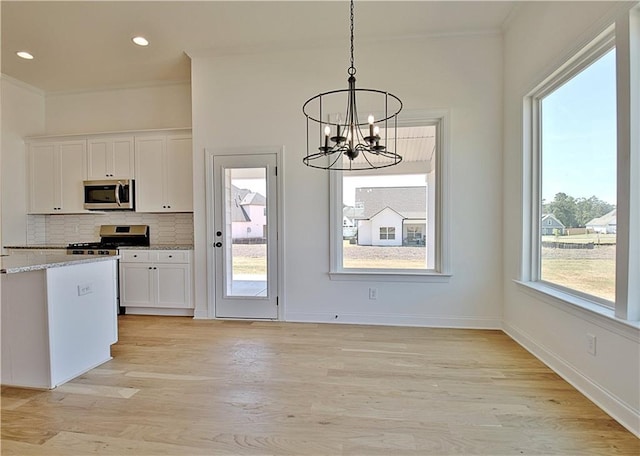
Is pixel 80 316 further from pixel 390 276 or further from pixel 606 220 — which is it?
pixel 606 220

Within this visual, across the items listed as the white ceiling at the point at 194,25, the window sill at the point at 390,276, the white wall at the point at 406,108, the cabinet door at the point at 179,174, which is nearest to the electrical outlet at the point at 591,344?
the white wall at the point at 406,108

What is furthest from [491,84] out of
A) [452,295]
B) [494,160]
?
[452,295]

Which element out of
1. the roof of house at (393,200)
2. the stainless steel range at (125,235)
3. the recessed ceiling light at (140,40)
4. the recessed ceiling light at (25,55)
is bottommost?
the stainless steel range at (125,235)

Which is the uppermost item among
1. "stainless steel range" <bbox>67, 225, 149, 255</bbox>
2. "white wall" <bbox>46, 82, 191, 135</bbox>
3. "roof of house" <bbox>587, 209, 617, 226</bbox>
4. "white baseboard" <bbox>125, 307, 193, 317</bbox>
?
"white wall" <bbox>46, 82, 191, 135</bbox>

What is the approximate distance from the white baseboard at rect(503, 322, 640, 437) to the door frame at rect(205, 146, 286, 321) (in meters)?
2.51

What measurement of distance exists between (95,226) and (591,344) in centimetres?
592

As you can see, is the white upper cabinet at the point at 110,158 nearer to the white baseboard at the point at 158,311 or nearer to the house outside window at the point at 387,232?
the white baseboard at the point at 158,311

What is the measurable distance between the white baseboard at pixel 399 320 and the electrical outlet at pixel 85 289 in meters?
1.97

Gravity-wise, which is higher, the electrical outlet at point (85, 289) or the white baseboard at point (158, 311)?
the electrical outlet at point (85, 289)

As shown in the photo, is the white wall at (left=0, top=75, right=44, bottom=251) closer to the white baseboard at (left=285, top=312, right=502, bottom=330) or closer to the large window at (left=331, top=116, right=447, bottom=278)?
the white baseboard at (left=285, top=312, right=502, bottom=330)

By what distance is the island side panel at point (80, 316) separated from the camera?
7.54 feet

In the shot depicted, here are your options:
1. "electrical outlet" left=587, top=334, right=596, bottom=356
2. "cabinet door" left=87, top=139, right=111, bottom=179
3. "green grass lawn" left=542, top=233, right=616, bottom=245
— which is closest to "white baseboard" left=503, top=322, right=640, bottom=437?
"electrical outlet" left=587, top=334, right=596, bottom=356

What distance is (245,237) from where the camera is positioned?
3.90m

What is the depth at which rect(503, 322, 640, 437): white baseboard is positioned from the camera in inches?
70.6
